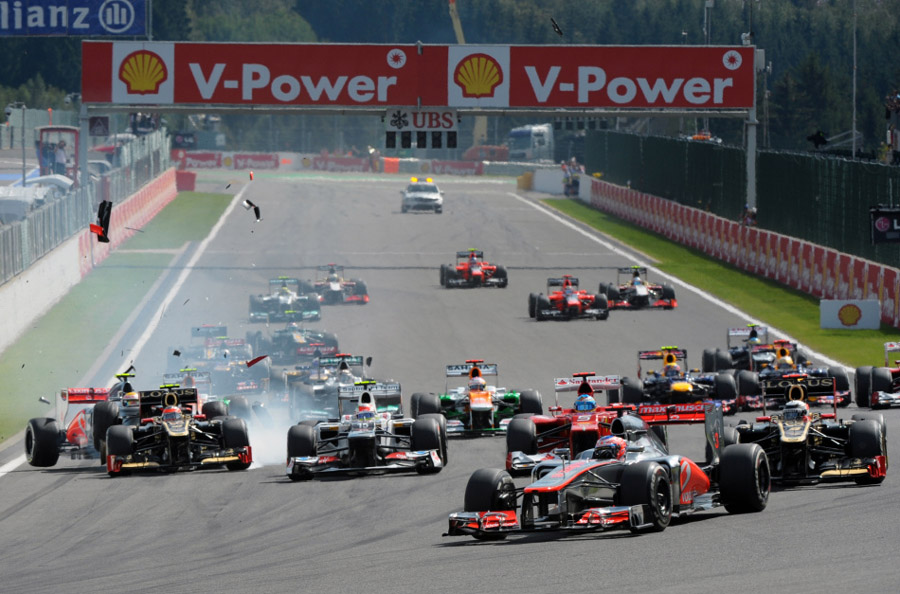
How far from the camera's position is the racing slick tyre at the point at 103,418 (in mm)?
23734

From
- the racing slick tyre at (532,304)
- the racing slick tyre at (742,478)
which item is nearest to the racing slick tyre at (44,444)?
the racing slick tyre at (742,478)

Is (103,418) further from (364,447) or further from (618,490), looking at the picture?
(618,490)

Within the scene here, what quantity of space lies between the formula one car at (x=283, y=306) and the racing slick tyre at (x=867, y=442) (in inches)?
875

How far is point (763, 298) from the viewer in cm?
4384

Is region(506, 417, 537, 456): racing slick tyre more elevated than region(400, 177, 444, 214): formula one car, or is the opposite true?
region(400, 177, 444, 214): formula one car

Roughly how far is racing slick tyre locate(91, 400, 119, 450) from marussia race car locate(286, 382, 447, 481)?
3.37 meters

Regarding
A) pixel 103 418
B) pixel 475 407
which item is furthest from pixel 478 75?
pixel 103 418

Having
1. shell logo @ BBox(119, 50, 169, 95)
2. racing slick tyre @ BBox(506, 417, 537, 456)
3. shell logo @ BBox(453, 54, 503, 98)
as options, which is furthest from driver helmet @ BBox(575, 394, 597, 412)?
shell logo @ BBox(119, 50, 169, 95)

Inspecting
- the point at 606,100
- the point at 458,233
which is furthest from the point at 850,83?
the point at 606,100

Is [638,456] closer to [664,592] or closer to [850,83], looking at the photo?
[664,592]

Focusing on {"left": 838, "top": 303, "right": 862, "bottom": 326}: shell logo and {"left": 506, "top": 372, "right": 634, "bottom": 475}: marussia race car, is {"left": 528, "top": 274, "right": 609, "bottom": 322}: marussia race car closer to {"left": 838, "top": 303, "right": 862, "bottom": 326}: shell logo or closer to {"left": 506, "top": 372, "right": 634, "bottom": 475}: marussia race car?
{"left": 838, "top": 303, "right": 862, "bottom": 326}: shell logo

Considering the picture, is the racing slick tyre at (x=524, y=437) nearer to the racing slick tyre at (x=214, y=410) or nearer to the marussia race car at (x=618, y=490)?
the marussia race car at (x=618, y=490)

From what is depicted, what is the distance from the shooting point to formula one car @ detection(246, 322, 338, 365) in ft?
106

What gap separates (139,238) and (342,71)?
523 inches
